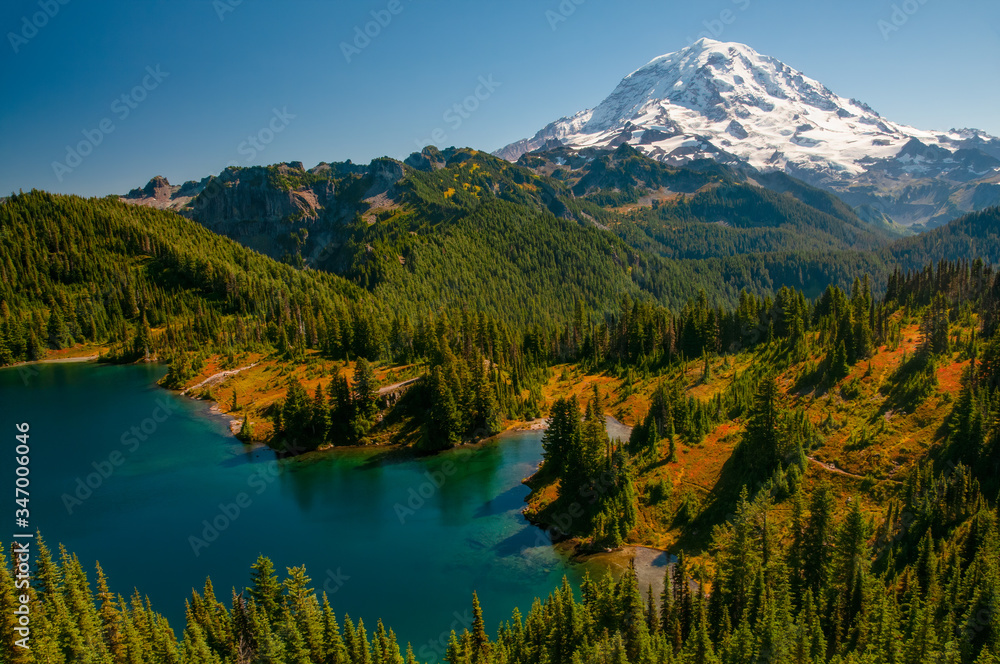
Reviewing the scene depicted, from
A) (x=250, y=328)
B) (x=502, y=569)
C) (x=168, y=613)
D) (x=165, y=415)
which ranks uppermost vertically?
(x=250, y=328)

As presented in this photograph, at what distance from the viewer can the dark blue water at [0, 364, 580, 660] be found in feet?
224

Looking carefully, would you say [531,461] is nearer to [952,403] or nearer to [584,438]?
[584,438]

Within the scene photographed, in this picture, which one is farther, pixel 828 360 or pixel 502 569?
pixel 828 360

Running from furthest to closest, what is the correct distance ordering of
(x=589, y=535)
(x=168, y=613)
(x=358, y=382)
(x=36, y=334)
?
(x=36, y=334) → (x=358, y=382) → (x=589, y=535) → (x=168, y=613)

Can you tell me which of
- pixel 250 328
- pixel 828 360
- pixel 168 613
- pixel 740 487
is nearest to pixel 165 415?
pixel 250 328

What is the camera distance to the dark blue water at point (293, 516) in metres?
68.1

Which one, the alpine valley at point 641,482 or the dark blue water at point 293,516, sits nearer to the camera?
the alpine valley at point 641,482

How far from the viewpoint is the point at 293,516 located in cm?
8850

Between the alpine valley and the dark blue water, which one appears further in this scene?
the dark blue water

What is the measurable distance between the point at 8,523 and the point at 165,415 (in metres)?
49.3

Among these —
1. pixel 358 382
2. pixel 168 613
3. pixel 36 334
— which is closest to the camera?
pixel 168 613

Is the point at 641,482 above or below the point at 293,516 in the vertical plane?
below

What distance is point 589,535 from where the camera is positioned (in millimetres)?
76625

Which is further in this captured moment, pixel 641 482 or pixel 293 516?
pixel 293 516
